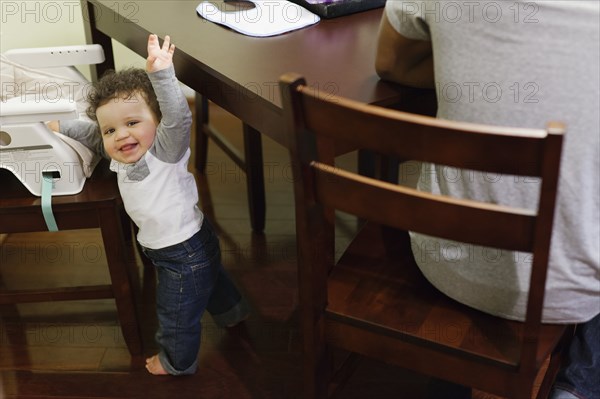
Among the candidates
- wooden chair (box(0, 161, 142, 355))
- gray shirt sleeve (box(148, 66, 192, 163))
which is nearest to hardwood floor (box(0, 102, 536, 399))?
wooden chair (box(0, 161, 142, 355))

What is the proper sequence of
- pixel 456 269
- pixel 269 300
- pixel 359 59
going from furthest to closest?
pixel 269 300
pixel 359 59
pixel 456 269

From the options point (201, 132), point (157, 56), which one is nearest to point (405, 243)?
point (157, 56)

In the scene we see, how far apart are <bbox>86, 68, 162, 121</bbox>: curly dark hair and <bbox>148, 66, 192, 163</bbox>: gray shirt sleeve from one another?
72 millimetres

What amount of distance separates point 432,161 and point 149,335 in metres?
1.22

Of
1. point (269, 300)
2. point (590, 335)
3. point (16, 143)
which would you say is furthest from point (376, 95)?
point (269, 300)

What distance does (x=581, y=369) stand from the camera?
4.52 ft

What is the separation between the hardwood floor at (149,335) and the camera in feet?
5.97

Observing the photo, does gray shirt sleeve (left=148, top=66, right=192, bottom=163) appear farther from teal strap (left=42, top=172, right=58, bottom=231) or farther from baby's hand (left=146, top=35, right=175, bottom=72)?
teal strap (left=42, top=172, right=58, bottom=231)

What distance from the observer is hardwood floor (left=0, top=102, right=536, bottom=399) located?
182cm

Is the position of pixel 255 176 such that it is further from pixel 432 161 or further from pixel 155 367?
pixel 432 161

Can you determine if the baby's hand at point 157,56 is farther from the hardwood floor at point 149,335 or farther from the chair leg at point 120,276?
the hardwood floor at point 149,335

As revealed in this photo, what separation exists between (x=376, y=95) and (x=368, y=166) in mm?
1007

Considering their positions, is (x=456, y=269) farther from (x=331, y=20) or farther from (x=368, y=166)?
(x=368, y=166)

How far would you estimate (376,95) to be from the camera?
1.33 meters
